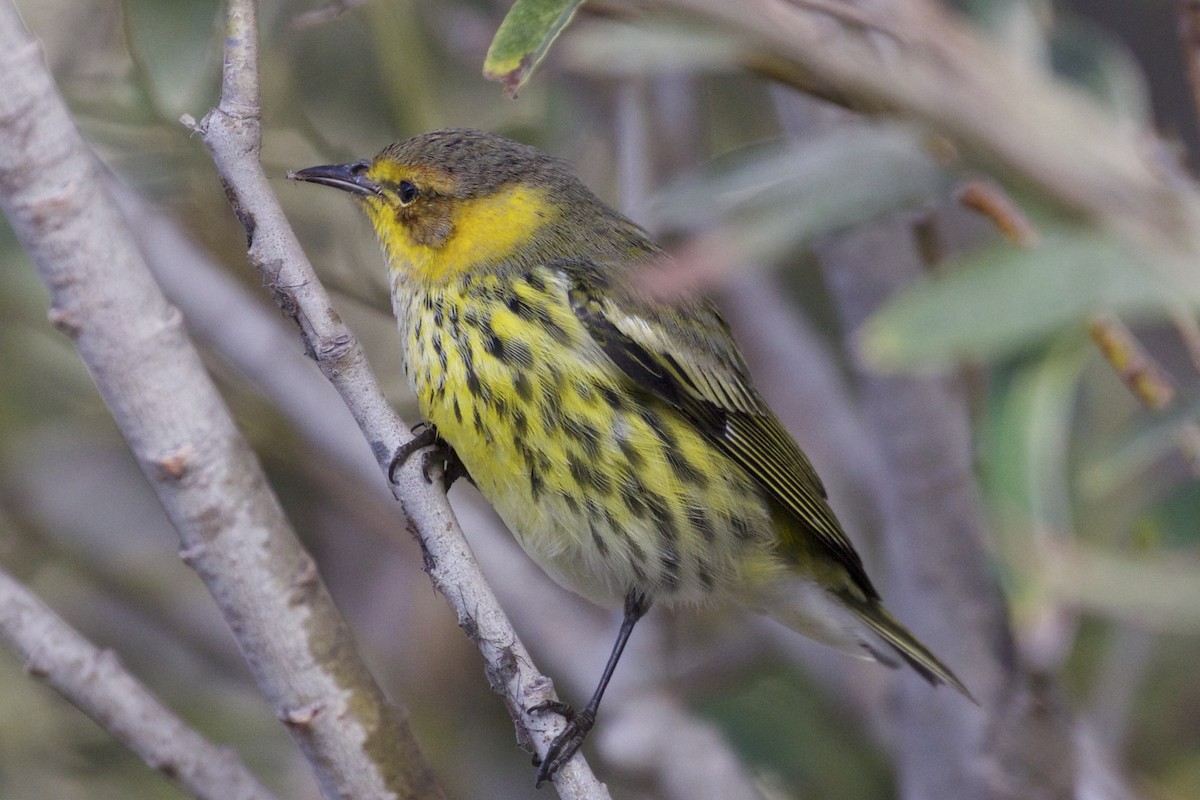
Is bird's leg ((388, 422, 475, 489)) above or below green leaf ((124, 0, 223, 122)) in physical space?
below

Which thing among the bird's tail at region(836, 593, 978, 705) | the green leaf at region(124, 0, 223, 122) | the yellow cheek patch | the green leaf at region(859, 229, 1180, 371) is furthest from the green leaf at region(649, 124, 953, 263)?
the bird's tail at region(836, 593, 978, 705)

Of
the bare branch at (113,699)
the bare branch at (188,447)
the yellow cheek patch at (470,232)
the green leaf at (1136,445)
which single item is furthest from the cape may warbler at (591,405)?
the green leaf at (1136,445)

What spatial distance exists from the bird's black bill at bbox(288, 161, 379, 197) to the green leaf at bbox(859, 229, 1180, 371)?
137 cm

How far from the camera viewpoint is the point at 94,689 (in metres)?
1.56

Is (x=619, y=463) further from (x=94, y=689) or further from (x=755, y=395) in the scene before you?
(x=94, y=689)

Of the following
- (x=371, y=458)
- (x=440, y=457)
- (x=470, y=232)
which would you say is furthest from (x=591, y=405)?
(x=371, y=458)

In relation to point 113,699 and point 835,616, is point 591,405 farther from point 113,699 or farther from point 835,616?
point 113,699

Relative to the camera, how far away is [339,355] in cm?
161

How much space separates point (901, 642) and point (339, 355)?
4.02ft

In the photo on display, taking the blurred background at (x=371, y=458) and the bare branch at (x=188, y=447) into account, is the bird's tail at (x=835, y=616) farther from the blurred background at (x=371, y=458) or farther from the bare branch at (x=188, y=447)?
the bare branch at (x=188, y=447)

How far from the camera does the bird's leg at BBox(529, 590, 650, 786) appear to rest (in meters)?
1.70

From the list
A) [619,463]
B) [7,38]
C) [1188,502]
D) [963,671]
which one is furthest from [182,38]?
[963,671]

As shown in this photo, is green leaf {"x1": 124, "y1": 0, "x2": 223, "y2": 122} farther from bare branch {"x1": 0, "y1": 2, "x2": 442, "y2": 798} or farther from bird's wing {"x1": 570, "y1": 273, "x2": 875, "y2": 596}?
bird's wing {"x1": 570, "y1": 273, "x2": 875, "y2": 596}

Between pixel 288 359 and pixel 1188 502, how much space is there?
153 centimetres
